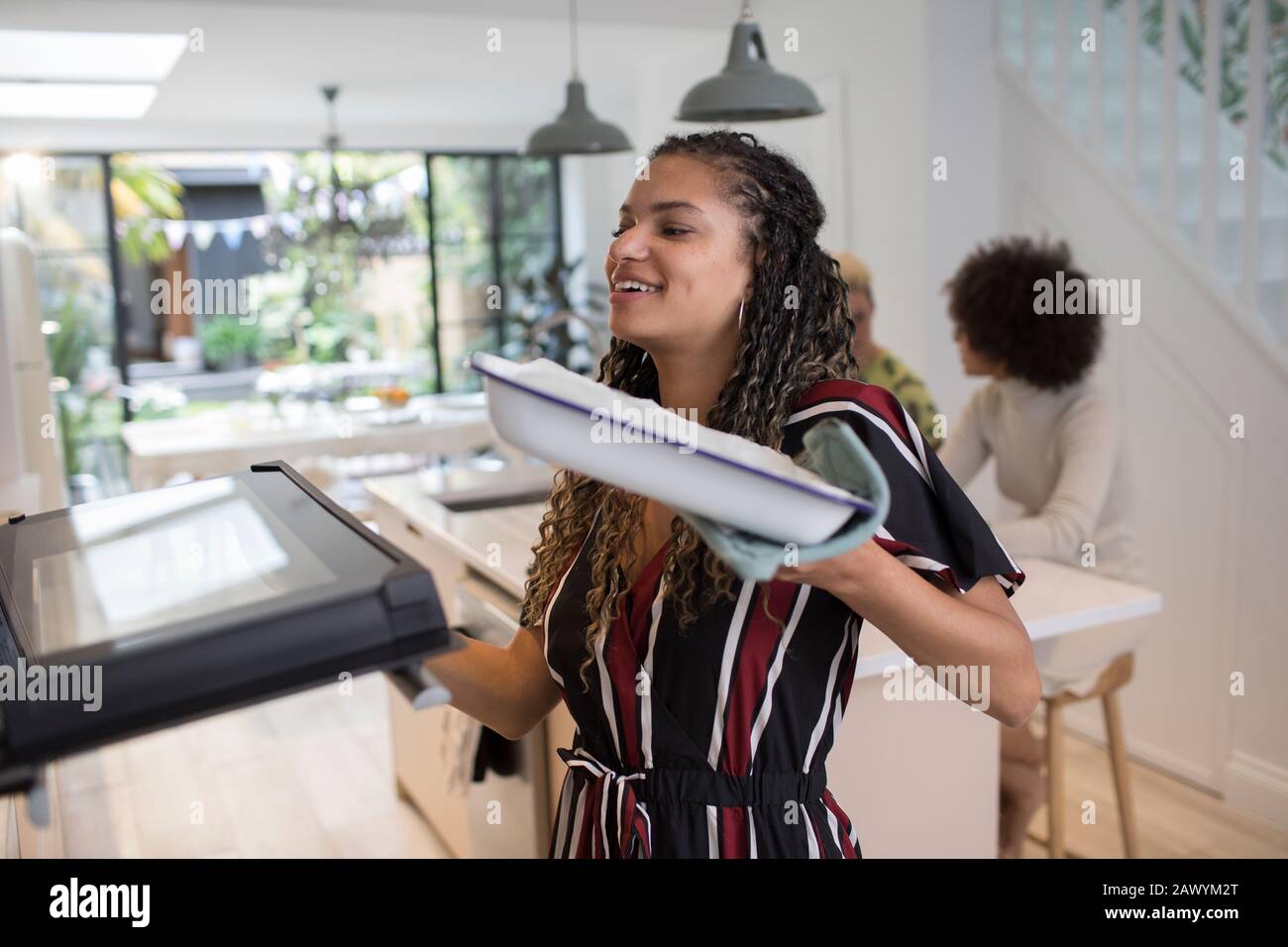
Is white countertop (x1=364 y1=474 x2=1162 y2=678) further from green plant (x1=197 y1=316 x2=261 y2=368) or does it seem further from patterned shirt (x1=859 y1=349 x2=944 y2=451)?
green plant (x1=197 y1=316 x2=261 y2=368)

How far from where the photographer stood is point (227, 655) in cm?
63

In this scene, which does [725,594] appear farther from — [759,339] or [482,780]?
[482,780]

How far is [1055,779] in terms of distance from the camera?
2.56m

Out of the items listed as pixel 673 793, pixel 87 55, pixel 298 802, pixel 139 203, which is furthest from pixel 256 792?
pixel 139 203

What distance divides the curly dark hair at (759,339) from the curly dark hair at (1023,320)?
1.63 m

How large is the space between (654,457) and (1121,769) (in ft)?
7.91

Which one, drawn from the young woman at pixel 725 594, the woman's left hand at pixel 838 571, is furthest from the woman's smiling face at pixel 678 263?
the woman's left hand at pixel 838 571

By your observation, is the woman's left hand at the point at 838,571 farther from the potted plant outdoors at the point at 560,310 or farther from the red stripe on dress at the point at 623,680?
the potted plant outdoors at the point at 560,310

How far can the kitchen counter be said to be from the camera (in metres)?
1.99

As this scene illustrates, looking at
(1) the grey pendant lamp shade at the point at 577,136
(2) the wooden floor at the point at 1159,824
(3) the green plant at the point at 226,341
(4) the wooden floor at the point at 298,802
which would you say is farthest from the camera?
(3) the green plant at the point at 226,341

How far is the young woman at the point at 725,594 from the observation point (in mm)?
1146
